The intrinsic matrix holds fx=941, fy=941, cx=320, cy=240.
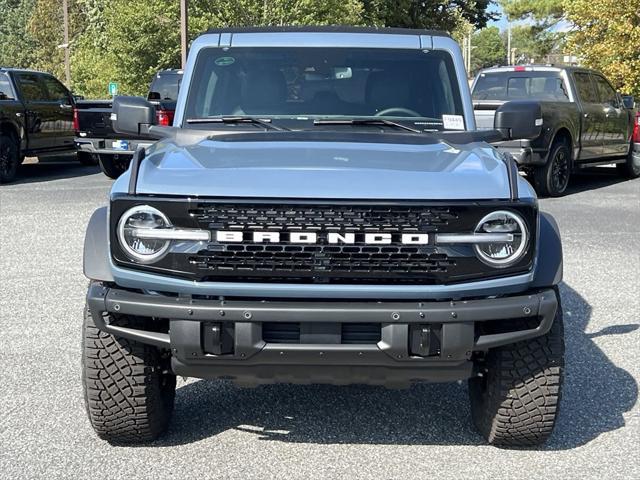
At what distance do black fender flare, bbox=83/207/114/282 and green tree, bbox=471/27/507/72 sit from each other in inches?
5075

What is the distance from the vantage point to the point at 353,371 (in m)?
3.67

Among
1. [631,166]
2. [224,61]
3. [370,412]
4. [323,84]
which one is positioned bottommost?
[631,166]

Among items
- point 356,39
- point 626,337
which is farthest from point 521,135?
point 626,337

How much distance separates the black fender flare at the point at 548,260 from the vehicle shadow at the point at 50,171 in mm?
12454

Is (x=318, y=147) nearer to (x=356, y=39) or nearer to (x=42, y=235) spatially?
(x=356, y=39)

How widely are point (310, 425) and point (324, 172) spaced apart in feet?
4.56

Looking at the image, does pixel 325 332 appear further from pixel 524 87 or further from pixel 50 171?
pixel 50 171

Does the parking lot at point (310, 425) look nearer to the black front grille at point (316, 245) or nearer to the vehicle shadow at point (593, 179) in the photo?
the black front grille at point (316, 245)

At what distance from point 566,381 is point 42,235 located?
21.6ft

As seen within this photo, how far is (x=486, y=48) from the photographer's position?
131625mm

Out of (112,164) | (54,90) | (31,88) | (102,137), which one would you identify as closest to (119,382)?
(102,137)

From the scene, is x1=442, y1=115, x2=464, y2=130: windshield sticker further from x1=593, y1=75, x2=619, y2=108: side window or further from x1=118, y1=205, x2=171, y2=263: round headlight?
x1=593, y1=75, x2=619, y2=108: side window

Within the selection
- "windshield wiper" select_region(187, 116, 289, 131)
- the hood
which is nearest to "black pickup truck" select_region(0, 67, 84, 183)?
"windshield wiper" select_region(187, 116, 289, 131)

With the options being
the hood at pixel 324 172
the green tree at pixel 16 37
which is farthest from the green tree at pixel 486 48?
the hood at pixel 324 172
